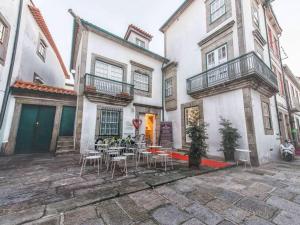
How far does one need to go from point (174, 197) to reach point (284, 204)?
210 centimetres

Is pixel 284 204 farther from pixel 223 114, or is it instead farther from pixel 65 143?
pixel 65 143

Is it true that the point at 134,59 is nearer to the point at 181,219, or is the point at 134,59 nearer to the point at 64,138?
the point at 64,138

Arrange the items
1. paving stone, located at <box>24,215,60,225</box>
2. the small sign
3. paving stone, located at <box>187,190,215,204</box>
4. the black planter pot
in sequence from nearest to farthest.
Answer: paving stone, located at <box>24,215,60,225</box> → paving stone, located at <box>187,190,215,204</box> → the black planter pot → the small sign

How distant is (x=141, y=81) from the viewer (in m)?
10.6

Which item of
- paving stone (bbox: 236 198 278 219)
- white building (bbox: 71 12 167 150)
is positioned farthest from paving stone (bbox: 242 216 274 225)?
white building (bbox: 71 12 167 150)

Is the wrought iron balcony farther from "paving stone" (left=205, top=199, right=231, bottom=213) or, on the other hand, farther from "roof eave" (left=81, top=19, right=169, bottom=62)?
"paving stone" (left=205, top=199, right=231, bottom=213)

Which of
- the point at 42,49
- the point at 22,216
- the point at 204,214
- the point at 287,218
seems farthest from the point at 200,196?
the point at 42,49

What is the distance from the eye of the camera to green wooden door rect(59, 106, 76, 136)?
843 cm

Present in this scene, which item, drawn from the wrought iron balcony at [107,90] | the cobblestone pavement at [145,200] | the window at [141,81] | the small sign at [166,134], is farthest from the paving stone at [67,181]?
the window at [141,81]

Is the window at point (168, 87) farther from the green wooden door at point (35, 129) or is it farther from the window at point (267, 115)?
the green wooden door at point (35, 129)

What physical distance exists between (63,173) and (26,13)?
1020cm

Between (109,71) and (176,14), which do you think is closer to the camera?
(109,71)

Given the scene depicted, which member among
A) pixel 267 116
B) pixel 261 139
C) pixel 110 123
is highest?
pixel 267 116

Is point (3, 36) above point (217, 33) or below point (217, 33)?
below
